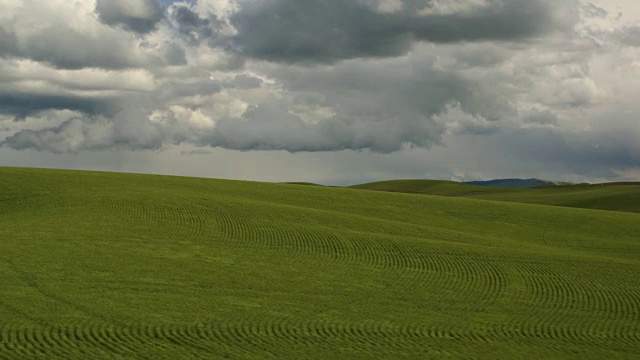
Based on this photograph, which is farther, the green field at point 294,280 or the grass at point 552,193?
the grass at point 552,193

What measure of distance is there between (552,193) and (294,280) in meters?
85.8

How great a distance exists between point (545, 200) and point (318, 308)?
247 ft

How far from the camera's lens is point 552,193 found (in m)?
108

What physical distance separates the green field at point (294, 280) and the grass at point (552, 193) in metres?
33.2

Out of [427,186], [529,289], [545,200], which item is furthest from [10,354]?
[427,186]

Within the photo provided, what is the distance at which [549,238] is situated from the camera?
49.1 metres

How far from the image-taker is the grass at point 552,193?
85.7 metres

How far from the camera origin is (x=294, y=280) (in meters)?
30.1

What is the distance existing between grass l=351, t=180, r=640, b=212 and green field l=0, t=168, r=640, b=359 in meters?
33.2

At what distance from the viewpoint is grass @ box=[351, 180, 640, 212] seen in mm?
85688

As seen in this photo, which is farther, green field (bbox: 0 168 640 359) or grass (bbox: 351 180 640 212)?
grass (bbox: 351 180 640 212)

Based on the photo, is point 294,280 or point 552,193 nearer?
point 294,280

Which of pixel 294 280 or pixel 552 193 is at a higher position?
pixel 552 193

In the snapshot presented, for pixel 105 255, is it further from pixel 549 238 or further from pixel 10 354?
pixel 549 238
